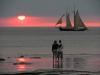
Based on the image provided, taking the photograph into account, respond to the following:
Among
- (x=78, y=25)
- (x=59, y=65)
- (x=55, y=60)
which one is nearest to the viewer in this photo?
(x=59, y=65)

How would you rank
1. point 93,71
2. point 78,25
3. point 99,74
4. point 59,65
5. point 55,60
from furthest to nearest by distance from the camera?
point 78,25 → point 55,60 → point 59,65 → point 93,71 → point 99,74

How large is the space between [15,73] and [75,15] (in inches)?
4011

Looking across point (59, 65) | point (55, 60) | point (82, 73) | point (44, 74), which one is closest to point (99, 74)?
point (82, 73)

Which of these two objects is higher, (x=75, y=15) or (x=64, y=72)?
(x=75, y=15)

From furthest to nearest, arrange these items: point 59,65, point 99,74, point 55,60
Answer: point 55,60 < point 59,65 < point 99,74

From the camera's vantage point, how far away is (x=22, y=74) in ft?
89.6

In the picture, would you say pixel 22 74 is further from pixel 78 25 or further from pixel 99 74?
pixel 78 25

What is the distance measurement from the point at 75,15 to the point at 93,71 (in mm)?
100311

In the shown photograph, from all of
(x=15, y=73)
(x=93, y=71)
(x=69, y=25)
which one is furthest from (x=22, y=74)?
(x=69, y=25)

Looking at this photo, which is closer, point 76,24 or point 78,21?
point 78,21

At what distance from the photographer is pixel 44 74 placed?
27438mm

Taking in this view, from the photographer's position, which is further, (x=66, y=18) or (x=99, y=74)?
(x=66, y=18)

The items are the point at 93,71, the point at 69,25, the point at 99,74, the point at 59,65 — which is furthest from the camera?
the point at 69,25

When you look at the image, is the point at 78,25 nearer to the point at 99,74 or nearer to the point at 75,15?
the point at 75,15
